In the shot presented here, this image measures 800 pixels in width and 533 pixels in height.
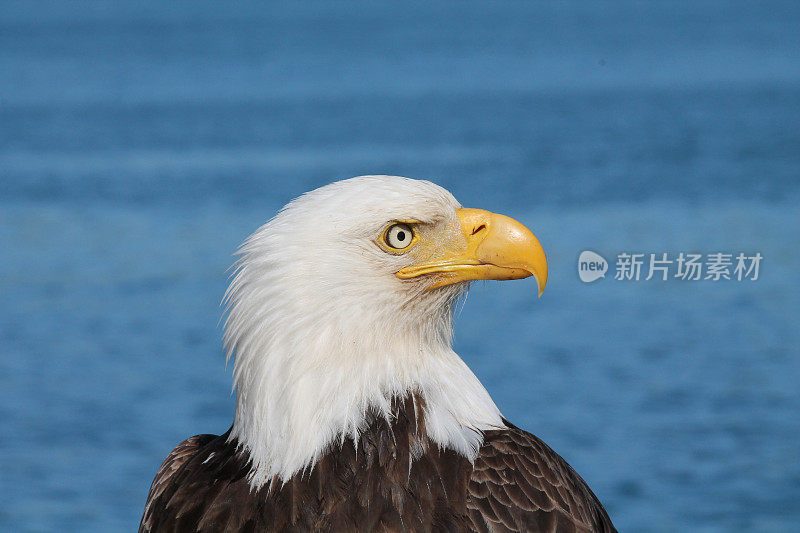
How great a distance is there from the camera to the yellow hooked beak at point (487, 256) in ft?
10.3

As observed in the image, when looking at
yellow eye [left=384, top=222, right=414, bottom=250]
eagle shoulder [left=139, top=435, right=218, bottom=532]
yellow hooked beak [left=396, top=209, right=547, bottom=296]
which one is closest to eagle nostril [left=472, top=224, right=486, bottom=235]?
yellow hooked beak [left=396, top=209, right=547, bottom=296]

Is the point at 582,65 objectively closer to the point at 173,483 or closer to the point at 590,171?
the point at 590,171

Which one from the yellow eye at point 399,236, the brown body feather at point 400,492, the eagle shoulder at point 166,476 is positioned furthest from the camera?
the eagle shoulder at point 166,476

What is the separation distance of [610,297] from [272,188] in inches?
278

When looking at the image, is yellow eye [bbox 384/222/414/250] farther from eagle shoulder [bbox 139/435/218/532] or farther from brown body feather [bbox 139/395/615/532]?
eagle shoulder [bbox 139/435/218/532]

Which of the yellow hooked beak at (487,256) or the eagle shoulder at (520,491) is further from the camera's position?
the yellow hooked beak at (487,256)

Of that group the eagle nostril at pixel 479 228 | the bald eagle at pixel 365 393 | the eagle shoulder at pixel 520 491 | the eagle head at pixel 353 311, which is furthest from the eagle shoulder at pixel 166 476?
the eagle nostril at pixel 479 228

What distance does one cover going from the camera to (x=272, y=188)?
17.1 metres

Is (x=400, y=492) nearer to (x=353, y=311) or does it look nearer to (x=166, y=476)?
(x=353, y=311)

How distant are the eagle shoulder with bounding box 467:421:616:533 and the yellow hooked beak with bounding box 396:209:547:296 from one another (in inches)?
17.9

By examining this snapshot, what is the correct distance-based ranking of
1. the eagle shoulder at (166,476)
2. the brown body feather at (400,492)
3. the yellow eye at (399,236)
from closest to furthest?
the brown body feather at (400,492) < the yellow eye at (399,236) < the eagle shoulder at (166,476)

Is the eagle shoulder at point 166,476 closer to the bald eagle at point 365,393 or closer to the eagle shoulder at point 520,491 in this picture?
the bald eagle at point 365,393

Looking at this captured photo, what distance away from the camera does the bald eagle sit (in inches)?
115

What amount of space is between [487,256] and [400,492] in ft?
2.35
